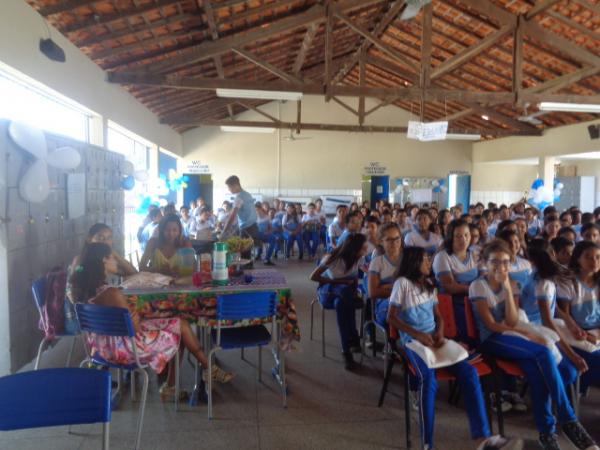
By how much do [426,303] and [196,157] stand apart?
456 inches

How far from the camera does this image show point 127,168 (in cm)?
583

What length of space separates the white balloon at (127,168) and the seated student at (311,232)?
187 inches

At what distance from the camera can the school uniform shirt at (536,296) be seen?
2.68 metres

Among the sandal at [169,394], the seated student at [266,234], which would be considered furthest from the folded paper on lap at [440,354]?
the seated student at [266,234]

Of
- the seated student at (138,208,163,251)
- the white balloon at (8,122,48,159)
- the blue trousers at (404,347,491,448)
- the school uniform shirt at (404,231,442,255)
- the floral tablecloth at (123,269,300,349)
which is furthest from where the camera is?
the seated student at (138,208,163,251)

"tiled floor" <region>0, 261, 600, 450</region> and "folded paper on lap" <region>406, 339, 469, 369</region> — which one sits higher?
"folded paper on lap" <region>406, 339, 469, 369</region>

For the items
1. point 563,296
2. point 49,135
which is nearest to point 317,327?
point 563,296

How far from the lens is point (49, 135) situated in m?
3.75

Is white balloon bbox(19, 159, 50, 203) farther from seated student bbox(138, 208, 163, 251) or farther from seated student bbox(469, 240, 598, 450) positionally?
seated student bbox(469, 240, 598, 450)

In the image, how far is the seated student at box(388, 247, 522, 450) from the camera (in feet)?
7.49

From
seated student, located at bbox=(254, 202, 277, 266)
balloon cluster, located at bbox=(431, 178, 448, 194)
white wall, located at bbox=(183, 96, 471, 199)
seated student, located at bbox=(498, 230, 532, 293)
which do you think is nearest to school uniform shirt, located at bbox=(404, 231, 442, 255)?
seated student, located at bbox=(498, 230, 532, 293)

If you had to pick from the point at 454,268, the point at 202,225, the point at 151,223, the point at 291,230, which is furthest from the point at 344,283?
the point at 291,230

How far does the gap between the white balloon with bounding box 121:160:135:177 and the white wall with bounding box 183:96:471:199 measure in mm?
7305

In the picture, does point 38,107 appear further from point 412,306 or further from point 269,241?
point 269,241
